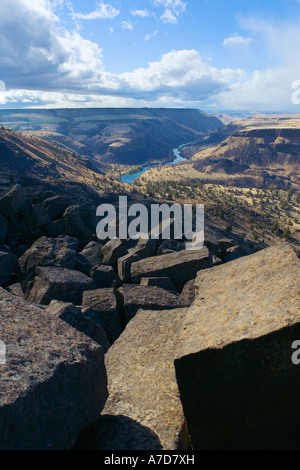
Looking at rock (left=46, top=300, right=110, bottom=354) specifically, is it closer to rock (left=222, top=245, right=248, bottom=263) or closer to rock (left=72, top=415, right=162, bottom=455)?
rock (left=72, top=415, right=162, bottom=455)

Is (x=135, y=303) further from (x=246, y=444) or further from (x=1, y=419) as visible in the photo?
(x=1, y=419)

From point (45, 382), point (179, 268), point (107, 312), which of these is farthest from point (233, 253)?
point (45, 382)

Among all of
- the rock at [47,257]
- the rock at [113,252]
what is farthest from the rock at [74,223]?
the rock at [47,257]

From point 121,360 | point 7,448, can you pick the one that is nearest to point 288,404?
point 7,448

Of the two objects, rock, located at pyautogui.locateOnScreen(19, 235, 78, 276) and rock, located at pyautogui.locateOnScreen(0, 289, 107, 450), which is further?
rock, located at pyautogui.locateOnScreen(19, 235, 78, 276)

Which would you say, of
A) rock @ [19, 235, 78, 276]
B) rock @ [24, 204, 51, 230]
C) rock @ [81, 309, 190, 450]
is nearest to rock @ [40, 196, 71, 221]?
rock @ [24, 204, 51, 230]

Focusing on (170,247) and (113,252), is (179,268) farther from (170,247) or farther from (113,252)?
(113,252)
